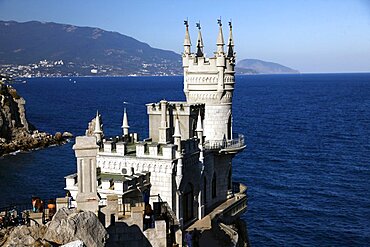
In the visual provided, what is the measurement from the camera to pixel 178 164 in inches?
1030

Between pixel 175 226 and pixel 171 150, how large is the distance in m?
4.67

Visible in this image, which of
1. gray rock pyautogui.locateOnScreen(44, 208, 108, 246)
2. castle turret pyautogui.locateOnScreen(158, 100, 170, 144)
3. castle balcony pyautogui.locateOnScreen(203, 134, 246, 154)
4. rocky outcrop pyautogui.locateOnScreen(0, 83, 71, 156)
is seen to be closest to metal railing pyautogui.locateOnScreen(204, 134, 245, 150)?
castle balcony pyautogui.locateOnScreen(203, 134, 246, 154)

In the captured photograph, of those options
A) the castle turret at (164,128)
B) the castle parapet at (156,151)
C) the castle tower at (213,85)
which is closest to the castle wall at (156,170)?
the castle parapet at (156,151)

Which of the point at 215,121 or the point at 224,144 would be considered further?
the point at 215,121

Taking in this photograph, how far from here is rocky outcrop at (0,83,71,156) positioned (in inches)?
3172

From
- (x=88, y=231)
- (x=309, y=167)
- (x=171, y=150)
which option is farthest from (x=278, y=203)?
(x=88, y=231)

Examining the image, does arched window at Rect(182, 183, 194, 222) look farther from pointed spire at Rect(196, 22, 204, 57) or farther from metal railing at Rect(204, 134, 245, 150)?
pointed spire at Rect(196, 22, 204, 57)

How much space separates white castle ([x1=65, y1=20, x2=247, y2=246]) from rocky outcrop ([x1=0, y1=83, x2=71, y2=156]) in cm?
5076

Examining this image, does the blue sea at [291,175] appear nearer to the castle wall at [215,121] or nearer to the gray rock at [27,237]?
the castle wall at [215,121]

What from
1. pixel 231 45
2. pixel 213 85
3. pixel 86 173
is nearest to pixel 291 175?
pixel 231 45

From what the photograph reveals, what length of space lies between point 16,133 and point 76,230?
78.6 meters

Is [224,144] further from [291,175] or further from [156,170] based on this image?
[291,175]

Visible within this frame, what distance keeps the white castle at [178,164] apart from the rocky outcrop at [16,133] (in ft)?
167

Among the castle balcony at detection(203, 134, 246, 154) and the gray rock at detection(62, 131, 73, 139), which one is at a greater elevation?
the castle balcony at detection(203, 134, 246, 154)
